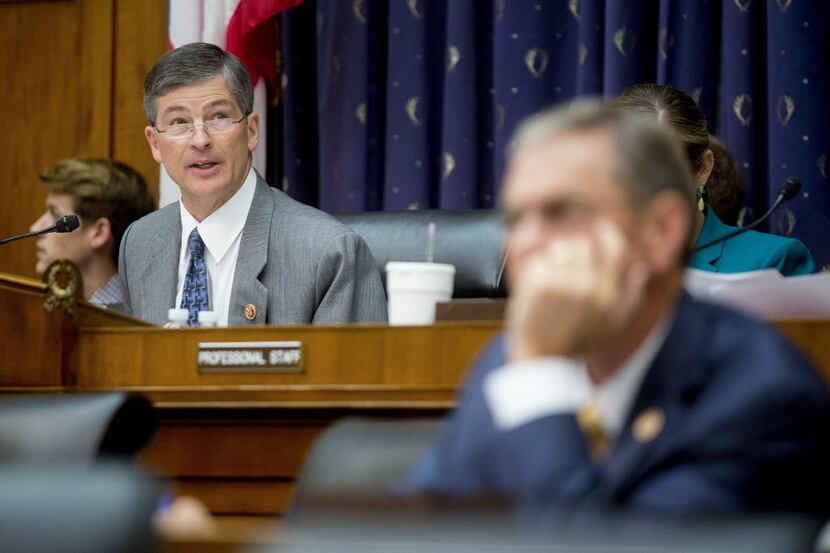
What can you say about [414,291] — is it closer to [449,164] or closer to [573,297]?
[573,297]

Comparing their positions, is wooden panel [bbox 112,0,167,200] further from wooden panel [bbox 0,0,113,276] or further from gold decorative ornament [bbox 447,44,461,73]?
gold decorative ornament [bbox 447,44,461,73]

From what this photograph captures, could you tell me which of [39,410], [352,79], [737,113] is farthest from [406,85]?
[39,410]

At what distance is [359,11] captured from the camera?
14.0 feet

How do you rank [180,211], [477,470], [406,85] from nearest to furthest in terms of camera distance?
[477,470], [180,211], [406,85]

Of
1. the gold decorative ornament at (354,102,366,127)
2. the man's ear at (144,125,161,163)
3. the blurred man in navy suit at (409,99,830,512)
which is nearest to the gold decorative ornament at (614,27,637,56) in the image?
the gold decorative ornament at (354,102,366,127)

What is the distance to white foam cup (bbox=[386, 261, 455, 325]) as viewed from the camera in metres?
2.19

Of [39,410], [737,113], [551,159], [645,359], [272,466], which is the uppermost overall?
[737,113]

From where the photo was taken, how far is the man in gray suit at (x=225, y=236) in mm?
2771

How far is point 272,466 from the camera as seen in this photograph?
214cm

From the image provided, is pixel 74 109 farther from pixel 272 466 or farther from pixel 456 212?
pixel 272 466

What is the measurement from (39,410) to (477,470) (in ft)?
1.94

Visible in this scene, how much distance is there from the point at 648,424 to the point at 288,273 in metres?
1.69

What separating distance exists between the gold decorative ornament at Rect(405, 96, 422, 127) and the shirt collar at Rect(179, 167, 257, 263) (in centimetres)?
117

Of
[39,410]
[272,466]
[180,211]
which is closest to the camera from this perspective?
[39,410]
